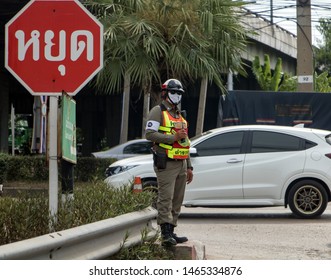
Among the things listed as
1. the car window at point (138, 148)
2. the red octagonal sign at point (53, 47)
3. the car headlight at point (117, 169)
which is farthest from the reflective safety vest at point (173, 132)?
the car window at point (138, 148)

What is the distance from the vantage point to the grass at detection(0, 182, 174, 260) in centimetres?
571

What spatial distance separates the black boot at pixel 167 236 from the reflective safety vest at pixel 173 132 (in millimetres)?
753

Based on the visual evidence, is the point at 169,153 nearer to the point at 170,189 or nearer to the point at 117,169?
the point at 170,189

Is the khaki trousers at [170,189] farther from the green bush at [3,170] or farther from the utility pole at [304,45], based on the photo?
the utility pole at [304,45]

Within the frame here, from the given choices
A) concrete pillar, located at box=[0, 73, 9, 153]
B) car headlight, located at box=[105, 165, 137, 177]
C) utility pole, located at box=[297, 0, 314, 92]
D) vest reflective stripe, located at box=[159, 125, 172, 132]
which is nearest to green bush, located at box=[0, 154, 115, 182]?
car headlight, located at box=[105, 165, 137, 177]

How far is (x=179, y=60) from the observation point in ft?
57.5

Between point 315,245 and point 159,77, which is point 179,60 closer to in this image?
point 159,77

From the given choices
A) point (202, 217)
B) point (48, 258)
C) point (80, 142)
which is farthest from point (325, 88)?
point (48, 258)

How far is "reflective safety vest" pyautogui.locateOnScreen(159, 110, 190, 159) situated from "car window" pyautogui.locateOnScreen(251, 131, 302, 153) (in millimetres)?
5501

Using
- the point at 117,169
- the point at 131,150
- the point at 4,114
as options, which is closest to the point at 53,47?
the point at 117,169

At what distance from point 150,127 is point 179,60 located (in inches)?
401

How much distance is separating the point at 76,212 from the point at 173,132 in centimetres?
166

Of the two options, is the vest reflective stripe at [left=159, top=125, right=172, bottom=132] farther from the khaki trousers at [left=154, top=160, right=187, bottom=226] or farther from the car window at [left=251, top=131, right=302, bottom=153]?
the car window at [left=251, top=131, right=302, bottom=153]

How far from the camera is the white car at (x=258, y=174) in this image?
41.7ft
